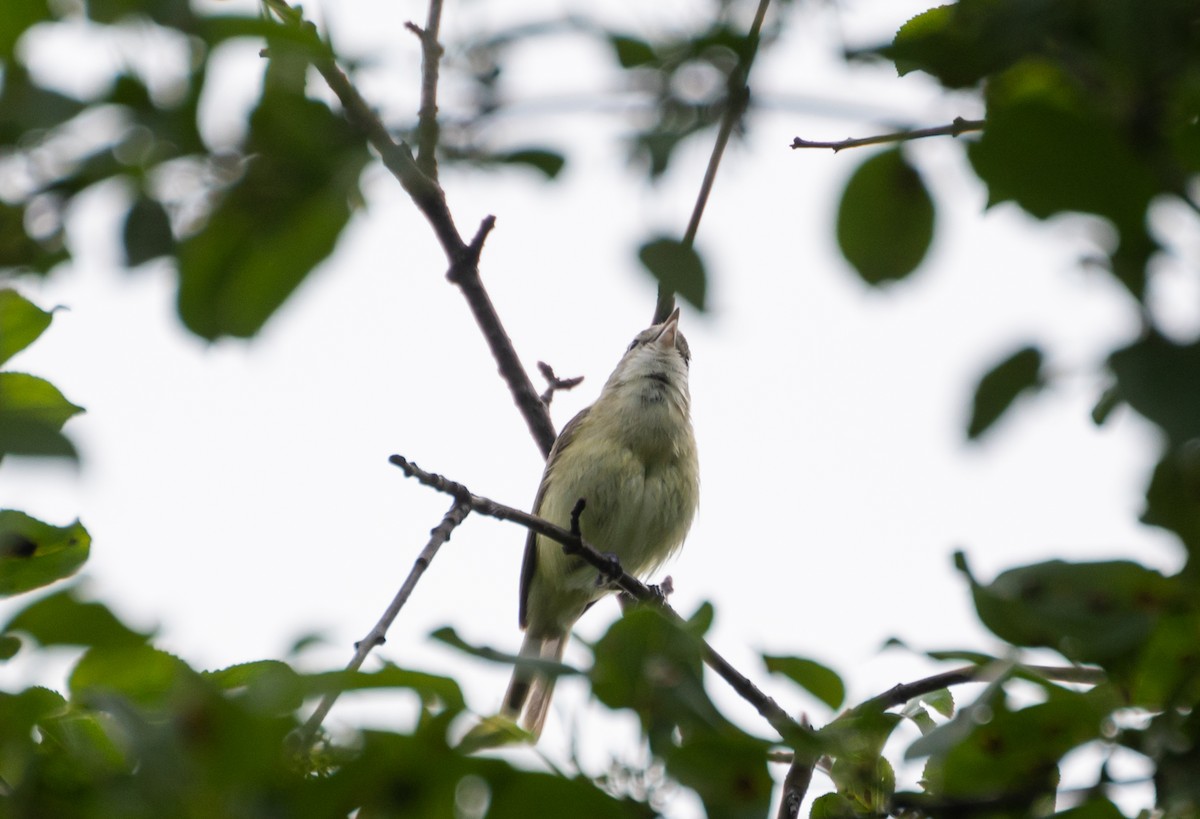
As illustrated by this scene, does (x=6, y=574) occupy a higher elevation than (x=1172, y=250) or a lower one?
higher

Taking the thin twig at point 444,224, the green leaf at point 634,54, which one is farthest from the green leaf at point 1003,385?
the thin twig at point 444,224

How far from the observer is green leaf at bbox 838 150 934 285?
Result: 1113mm

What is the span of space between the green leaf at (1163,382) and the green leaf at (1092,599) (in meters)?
0.35

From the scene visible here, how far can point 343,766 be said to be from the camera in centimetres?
112

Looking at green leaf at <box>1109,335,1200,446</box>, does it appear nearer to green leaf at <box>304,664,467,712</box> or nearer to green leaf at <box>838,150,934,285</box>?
green leaf at <box>838,150,934,285</box>

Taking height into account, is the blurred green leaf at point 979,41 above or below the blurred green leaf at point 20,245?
above

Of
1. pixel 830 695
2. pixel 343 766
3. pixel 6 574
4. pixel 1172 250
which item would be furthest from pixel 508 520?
pixel 1172 250

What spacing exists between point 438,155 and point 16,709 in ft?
2.40

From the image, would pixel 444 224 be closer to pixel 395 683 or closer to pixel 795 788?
pixel 795 788

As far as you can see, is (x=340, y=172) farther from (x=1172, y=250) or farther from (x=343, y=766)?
(x=1172, y=250)

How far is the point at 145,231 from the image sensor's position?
3.54 ft

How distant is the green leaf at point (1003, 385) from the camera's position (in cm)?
89

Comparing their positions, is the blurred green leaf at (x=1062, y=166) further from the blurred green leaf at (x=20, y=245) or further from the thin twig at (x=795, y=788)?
the thin twig at (x=795, y=788)

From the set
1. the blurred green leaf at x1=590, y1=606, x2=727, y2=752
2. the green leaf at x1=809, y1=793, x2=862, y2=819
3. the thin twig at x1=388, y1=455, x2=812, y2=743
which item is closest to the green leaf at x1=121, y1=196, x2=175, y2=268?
the blurred green leaf at x1=590, y1=606, x2=727, y2=752
